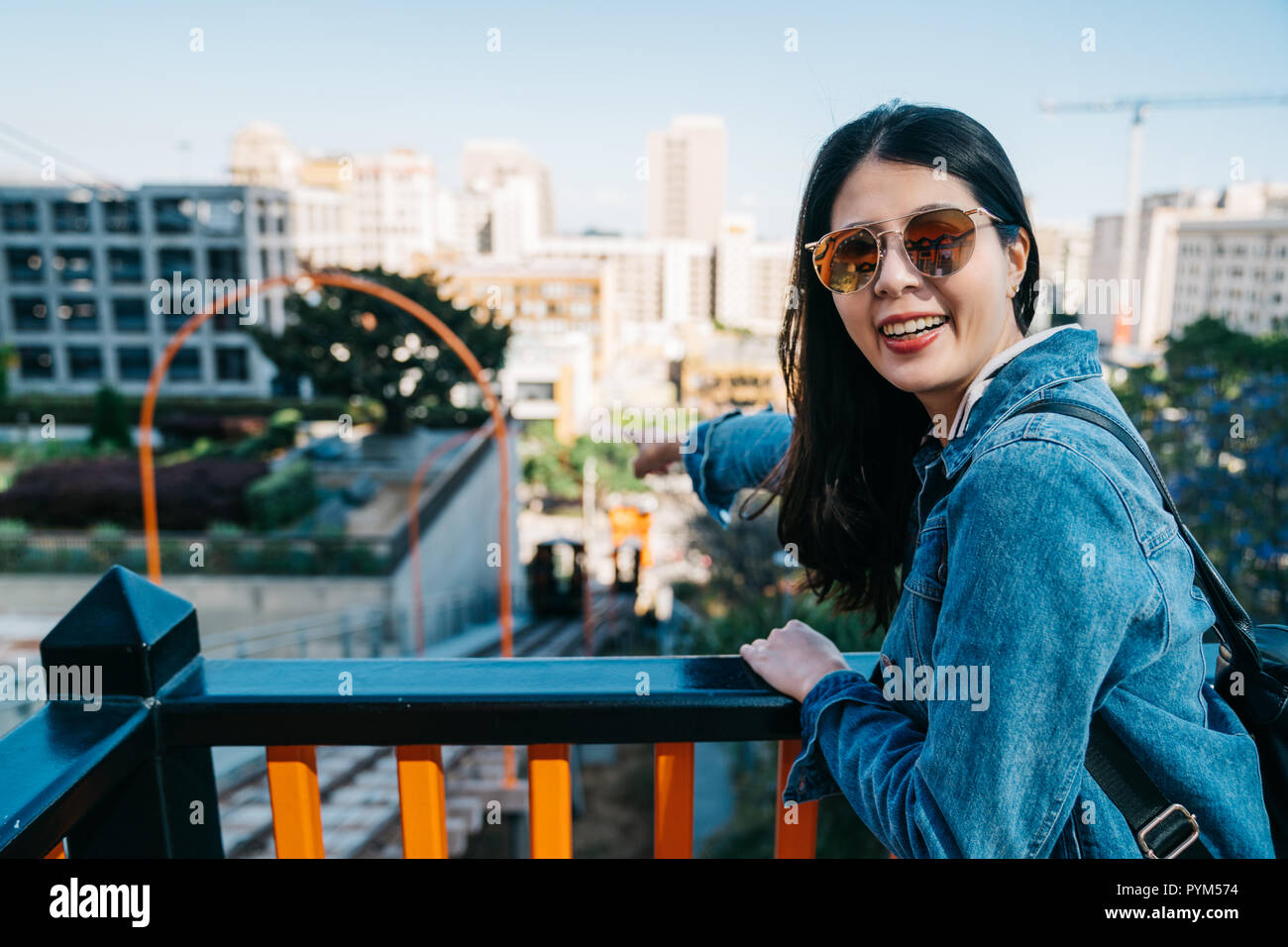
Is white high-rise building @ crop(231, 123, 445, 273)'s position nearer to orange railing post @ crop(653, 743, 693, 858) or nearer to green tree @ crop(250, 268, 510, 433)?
green tree @ crop(250, 268, 510, 433)

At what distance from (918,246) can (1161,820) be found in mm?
749

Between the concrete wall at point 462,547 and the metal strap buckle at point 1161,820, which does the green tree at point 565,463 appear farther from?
the metal strap buckle at point 1161,820

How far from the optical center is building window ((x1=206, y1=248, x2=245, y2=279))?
44.7 meters

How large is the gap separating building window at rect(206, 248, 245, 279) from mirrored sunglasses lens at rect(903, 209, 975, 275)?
48.3 meters

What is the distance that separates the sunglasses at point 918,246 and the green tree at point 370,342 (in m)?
20.6

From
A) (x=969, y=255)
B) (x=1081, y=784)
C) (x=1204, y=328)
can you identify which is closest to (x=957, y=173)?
(x=969, y=255)

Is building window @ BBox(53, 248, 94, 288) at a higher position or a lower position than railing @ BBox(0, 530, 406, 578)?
higher

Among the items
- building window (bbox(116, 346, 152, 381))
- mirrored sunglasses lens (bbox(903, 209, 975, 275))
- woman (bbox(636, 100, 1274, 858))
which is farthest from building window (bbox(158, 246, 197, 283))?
mirrored sunglasses lens (bbox(903, 209, 975, 275))

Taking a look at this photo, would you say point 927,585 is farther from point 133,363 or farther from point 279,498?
point 133,363

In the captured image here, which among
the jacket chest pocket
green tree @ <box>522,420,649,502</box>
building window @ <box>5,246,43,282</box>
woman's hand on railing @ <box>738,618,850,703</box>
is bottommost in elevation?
green tree @ <box>522,420,649,502</box>

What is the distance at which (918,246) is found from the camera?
1.27m

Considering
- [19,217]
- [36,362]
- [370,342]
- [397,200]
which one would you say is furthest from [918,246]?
[397,200]

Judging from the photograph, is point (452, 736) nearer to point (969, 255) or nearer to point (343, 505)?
point (969, 255)

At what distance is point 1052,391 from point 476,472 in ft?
63.7
